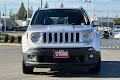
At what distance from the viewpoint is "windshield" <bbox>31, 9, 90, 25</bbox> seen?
9.96 meters

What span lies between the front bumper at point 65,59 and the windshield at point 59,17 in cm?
152

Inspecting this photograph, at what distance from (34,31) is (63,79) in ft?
5.05

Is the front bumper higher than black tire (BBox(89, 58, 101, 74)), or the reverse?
the front bumper

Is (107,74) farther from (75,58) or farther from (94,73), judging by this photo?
(75,58)

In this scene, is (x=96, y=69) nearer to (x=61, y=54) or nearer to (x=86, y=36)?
(x=86, y=36)

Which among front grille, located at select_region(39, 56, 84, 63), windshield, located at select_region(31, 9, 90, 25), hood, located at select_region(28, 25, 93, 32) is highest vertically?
windshield, located at select_region(31, 9, 90, 25)

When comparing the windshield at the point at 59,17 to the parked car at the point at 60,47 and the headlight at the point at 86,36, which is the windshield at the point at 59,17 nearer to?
Answer: the parked car at the point at 60,47

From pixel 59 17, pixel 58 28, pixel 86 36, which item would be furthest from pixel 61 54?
pixel 59 17

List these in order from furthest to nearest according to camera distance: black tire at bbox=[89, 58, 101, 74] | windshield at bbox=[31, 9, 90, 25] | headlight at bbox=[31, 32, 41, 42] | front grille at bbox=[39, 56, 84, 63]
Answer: windshield at bbox=[31, 9, 90, 25], black tire at bbox=[89, 58, 101, 74], headlight at bbox=[31, 32, 41, 42], front grille at bbox=[39, 56, 84, 63]

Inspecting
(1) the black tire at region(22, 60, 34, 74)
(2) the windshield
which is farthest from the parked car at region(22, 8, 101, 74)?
(2) the windshield

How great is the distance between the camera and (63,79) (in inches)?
332

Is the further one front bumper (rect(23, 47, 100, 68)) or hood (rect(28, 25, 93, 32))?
hood (rect(28, 25, 93, 32))

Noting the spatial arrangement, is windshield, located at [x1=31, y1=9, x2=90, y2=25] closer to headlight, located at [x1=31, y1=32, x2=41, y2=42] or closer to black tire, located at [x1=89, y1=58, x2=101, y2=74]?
headlight, located at [x1=31, y1=32, x2=41, y2=42]

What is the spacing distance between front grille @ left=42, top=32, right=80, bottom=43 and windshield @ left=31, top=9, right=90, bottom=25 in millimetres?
1207
